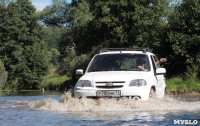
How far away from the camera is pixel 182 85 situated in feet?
86.1

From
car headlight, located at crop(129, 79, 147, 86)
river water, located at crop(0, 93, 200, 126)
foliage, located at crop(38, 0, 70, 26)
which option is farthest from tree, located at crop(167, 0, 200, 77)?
foliage, located at crop(38, 0, 70, 26)

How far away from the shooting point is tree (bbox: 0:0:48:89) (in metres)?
59.0

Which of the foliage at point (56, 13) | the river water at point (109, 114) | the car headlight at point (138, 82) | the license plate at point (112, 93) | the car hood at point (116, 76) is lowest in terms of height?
the river water at point (109, 114)

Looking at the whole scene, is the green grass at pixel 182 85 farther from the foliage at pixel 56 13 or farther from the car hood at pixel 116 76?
the foliage at pixel 56 13

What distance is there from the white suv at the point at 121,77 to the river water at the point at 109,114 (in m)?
0.22

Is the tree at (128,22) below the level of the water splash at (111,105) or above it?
above

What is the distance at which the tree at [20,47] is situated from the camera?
5897 cm

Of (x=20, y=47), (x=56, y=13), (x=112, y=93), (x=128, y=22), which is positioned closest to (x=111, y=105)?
(x=112, y=93)

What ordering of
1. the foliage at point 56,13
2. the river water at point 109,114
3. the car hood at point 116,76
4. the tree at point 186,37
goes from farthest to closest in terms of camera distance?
the foliage at point 56,13 → the tree at point 186,37 → the car hood at point 116,76 → the river water at point 109,114

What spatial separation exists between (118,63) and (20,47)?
50648 millimetres

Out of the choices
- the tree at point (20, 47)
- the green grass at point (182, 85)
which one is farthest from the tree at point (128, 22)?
the tree at point (20, 47)

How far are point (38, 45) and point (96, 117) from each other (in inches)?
2109

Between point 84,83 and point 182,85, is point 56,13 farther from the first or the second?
point 84,83

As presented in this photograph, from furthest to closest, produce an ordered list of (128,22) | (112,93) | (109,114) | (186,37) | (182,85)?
(128,22), (186,37), (182,85), (112,93), (109,114)
